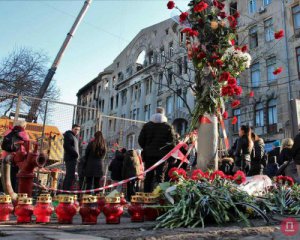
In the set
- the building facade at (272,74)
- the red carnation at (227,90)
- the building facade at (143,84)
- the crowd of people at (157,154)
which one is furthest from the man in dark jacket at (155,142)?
the building facade at (143,84)

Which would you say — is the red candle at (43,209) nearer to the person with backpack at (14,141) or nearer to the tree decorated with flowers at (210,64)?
the person with backpack at (14,141)

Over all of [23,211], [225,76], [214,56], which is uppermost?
[214,56]

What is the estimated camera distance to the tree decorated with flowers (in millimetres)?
4789

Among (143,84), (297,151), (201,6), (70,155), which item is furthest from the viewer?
(143,84)

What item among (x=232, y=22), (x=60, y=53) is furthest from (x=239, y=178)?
(x=60, y=53)

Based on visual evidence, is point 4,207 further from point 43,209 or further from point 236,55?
point 236,55

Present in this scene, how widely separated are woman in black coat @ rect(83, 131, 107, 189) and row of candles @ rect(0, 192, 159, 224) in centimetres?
339

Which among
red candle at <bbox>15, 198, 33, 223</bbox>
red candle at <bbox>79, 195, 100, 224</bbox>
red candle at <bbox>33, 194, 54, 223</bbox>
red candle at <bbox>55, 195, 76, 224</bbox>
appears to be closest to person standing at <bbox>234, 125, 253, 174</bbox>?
red candle at <bbox>79, 195, 100, 224</bbox>

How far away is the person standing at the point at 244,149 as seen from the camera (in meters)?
6.82

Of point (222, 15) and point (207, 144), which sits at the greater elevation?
point (222, 15)

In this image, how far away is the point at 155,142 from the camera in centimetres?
620

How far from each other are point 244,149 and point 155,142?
194 cm

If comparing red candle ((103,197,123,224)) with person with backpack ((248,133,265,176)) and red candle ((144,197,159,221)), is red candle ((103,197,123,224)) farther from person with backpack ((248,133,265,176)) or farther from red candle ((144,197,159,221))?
person with backpack ((248,133,265,176))

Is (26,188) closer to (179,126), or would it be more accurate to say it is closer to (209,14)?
(209,14)
